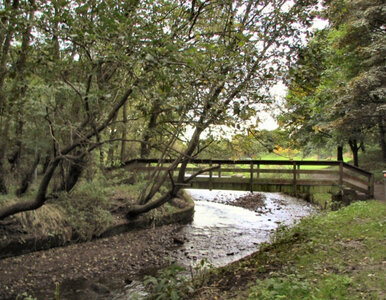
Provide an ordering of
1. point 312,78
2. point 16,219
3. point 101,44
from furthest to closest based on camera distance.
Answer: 1. point 16,219
2. point 312,78
3. point 101,44

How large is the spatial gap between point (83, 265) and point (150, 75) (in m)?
5.11

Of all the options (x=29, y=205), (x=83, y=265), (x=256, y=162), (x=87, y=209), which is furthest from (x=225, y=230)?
(x=29, y=205)

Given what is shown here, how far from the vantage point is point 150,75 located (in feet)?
13.6

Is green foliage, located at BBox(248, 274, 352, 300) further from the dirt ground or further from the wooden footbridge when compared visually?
the wooden footbridge

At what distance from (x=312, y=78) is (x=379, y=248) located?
2.92 meters

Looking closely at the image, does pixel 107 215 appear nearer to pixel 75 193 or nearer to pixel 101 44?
pixel 75 193

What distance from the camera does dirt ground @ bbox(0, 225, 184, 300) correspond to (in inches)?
238

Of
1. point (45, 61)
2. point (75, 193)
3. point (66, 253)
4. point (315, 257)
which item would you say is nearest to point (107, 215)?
point (75, 193)

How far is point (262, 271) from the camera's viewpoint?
16.0 ft

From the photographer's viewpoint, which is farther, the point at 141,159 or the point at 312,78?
the point at 141,159

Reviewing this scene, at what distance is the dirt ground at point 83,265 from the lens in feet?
19.9

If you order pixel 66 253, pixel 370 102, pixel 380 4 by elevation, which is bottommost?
pixel 66 253

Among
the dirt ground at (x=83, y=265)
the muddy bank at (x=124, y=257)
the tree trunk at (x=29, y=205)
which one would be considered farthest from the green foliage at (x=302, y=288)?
the tree trunk at (x=29, y=205)

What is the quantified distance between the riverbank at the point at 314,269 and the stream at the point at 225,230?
97 centimetres
